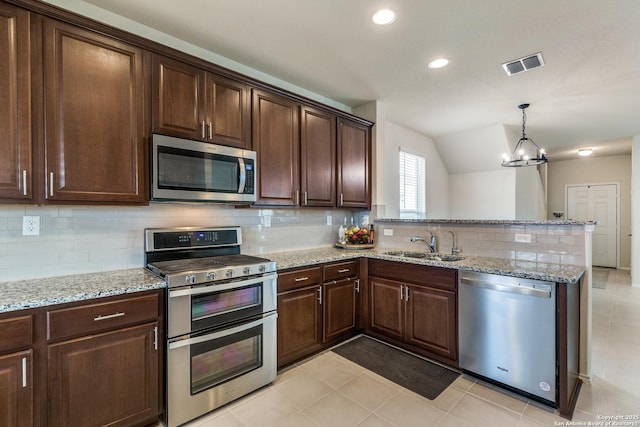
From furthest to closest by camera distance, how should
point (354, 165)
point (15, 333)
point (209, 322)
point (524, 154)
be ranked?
point (524, 154) → point (354, 165) → point (209, 322) → point (15, 333)

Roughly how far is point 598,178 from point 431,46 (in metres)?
7.56

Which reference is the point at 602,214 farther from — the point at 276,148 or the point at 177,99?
the point at 177,99

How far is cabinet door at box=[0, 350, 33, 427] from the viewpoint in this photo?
141cm

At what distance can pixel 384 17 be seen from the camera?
2.20 meters

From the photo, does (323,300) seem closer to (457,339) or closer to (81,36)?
(457,339)

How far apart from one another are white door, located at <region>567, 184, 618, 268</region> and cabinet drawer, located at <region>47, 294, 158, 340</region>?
A: 9.05 metres

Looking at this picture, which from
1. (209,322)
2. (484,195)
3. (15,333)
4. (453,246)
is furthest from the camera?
(484,195)

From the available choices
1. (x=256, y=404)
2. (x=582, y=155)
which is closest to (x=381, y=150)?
(x=256, y=404)

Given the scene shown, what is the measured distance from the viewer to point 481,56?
2760 millimetres

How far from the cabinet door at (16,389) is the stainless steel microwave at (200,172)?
1071 millimetres

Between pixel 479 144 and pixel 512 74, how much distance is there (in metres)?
2.37

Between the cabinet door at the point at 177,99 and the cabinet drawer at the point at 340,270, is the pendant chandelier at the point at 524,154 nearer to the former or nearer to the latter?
the cabinet drawer at the point at 340,270

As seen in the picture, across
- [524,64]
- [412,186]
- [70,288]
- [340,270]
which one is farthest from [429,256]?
[70,288]

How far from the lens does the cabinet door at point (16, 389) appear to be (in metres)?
1.41
